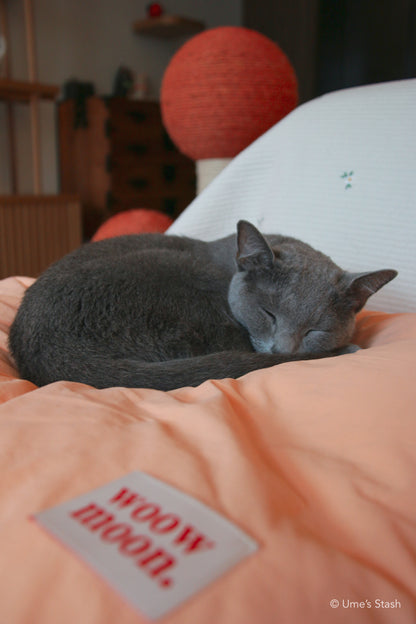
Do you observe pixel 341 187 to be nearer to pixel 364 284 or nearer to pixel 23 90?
pixel 364 284

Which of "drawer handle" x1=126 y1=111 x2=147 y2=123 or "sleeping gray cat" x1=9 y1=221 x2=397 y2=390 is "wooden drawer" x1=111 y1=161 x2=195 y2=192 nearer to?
"drawer handle" x1=126 y1=111 x2=147 y2=123

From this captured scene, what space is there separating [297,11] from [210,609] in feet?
14.6

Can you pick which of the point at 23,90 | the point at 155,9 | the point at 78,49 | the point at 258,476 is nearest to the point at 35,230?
the point at 23,90

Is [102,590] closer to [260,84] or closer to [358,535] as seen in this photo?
[358,535]

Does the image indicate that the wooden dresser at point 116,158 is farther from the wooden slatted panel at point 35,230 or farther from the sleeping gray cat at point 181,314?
the sleeping gray cat at point 181,314

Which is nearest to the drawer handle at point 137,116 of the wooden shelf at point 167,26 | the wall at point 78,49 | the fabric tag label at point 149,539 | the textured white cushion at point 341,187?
the wall at point 78,49

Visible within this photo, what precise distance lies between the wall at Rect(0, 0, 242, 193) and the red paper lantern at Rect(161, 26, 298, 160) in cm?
201

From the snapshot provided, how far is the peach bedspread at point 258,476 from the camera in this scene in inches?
16.2

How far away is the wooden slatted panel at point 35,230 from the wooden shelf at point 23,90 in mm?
642

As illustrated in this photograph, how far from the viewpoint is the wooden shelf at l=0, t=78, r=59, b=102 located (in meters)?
3.25

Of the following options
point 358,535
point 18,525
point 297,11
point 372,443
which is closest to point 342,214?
point 372,443

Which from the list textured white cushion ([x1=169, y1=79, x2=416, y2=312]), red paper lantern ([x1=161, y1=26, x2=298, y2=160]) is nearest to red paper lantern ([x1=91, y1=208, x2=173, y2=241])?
red paper lantern ([x1=161, y1=26, x2=298, y2=160])

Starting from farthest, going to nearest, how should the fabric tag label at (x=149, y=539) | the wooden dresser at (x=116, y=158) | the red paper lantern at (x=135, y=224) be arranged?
the wooden dresser at (x=116, y=158) → the red paper lantern at (x=135, y=224) → the fabric tag label at (x=149, y=539)

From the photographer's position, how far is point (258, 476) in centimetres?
54
